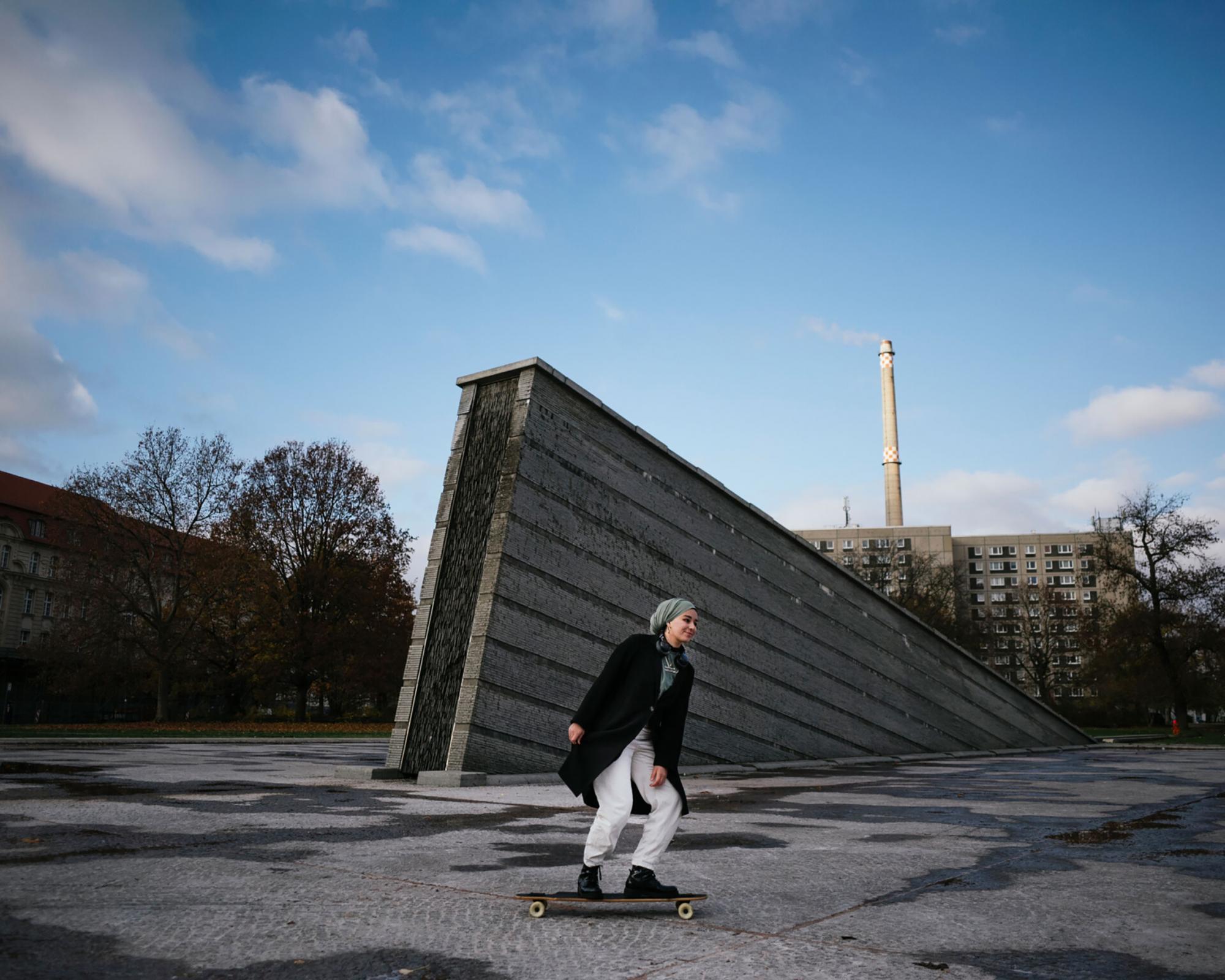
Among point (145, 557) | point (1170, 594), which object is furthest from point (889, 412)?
point (145, 557)

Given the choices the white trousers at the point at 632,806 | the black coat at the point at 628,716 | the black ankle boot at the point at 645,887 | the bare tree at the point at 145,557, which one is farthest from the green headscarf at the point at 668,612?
the bare tree at the point at 145,557

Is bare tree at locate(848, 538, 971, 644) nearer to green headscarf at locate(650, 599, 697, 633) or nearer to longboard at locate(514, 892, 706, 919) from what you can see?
green headscarf at locate(650, 599, 697, 633)

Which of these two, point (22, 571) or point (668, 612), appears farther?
point (22, 571)

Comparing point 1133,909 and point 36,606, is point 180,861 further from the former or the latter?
point 36,606

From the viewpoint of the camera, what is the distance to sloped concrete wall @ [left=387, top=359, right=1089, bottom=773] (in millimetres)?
11227

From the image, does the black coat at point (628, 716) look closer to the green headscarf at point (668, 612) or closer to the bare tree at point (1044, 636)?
the green headscarf at point (668, 612)

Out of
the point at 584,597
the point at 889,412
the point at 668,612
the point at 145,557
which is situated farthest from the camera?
the point at 889,412

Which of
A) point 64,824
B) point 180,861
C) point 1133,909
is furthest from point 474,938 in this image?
point 64,824

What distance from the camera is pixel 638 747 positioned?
4551 mm

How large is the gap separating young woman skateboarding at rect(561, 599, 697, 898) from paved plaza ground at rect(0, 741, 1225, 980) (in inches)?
10.3

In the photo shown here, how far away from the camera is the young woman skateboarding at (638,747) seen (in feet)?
14.2

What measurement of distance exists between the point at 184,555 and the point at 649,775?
3687cm

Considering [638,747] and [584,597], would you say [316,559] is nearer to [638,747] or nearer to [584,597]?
[584,597]

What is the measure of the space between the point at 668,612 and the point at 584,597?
781cm
